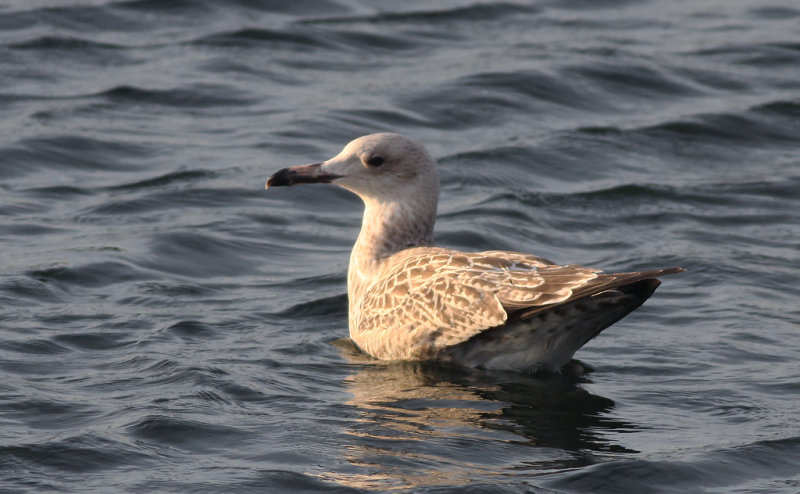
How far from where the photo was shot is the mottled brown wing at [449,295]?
7730 mm

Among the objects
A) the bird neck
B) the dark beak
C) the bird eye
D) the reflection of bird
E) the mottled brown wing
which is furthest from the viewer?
the bird neck

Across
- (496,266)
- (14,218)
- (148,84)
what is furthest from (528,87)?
(496,266)

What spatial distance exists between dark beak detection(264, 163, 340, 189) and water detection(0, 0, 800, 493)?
0.97 m

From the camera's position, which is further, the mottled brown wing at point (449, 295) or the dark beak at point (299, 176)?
the dark beak at point (299, 176)

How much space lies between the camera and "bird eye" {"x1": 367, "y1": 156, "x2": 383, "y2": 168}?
925 cm

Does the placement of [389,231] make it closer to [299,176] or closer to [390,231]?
[390,231]

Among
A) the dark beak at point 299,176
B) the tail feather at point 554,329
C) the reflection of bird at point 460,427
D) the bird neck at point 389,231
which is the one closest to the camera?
the reflection of bird at point 460,427

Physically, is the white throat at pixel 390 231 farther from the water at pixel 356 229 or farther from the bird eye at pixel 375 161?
the water at pixel 356 229

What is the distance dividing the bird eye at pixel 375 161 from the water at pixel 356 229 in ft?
3.74

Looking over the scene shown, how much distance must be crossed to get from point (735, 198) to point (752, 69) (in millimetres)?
4639

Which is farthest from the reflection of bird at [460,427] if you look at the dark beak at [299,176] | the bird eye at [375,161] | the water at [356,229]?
the bird eye at [375,161]

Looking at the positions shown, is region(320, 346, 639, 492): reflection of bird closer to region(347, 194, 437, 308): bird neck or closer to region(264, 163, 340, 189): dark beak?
region(347, 194, 437, 308): bird neck

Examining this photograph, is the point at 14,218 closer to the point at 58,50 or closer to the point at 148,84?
the point at 148,84

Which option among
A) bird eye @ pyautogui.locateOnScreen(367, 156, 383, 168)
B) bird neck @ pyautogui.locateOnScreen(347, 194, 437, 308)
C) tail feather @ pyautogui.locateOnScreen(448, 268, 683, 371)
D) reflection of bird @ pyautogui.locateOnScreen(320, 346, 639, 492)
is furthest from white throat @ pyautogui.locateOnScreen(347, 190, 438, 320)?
tail feather @ pyautogui.locateOnScreen(448, 268, 683, 371)
